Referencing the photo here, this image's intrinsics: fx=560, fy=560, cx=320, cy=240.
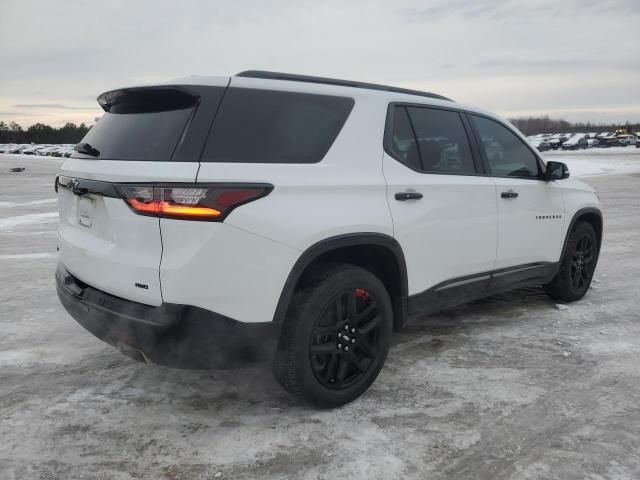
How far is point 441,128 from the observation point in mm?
3943

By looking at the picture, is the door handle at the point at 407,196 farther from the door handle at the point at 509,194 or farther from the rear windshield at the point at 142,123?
the rear windshield at the point at 142,123

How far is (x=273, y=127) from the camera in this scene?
2945mm

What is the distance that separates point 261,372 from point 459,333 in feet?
5.61

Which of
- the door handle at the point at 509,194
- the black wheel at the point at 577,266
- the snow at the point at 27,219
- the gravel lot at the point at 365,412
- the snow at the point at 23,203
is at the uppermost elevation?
the door handle at the point at 509,194

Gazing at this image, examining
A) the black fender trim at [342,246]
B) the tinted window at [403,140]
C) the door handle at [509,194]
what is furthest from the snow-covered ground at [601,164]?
the black fender trim at [342,246]

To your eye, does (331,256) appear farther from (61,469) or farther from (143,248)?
(61,469)

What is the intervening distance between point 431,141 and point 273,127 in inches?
52.1

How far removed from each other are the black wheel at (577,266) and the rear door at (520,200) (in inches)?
11.1

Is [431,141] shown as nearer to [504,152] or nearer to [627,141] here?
[504,152]

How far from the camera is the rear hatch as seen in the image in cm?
267

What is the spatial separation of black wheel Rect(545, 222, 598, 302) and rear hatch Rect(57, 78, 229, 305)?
3.76 m

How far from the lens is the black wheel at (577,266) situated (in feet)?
17.1

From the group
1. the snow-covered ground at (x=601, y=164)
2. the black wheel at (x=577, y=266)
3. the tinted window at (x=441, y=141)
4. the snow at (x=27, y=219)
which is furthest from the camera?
the snow-covered ground at (x=601, y=164)

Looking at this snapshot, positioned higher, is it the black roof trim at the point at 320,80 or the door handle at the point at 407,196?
the black roof trim at the point at 320,80
